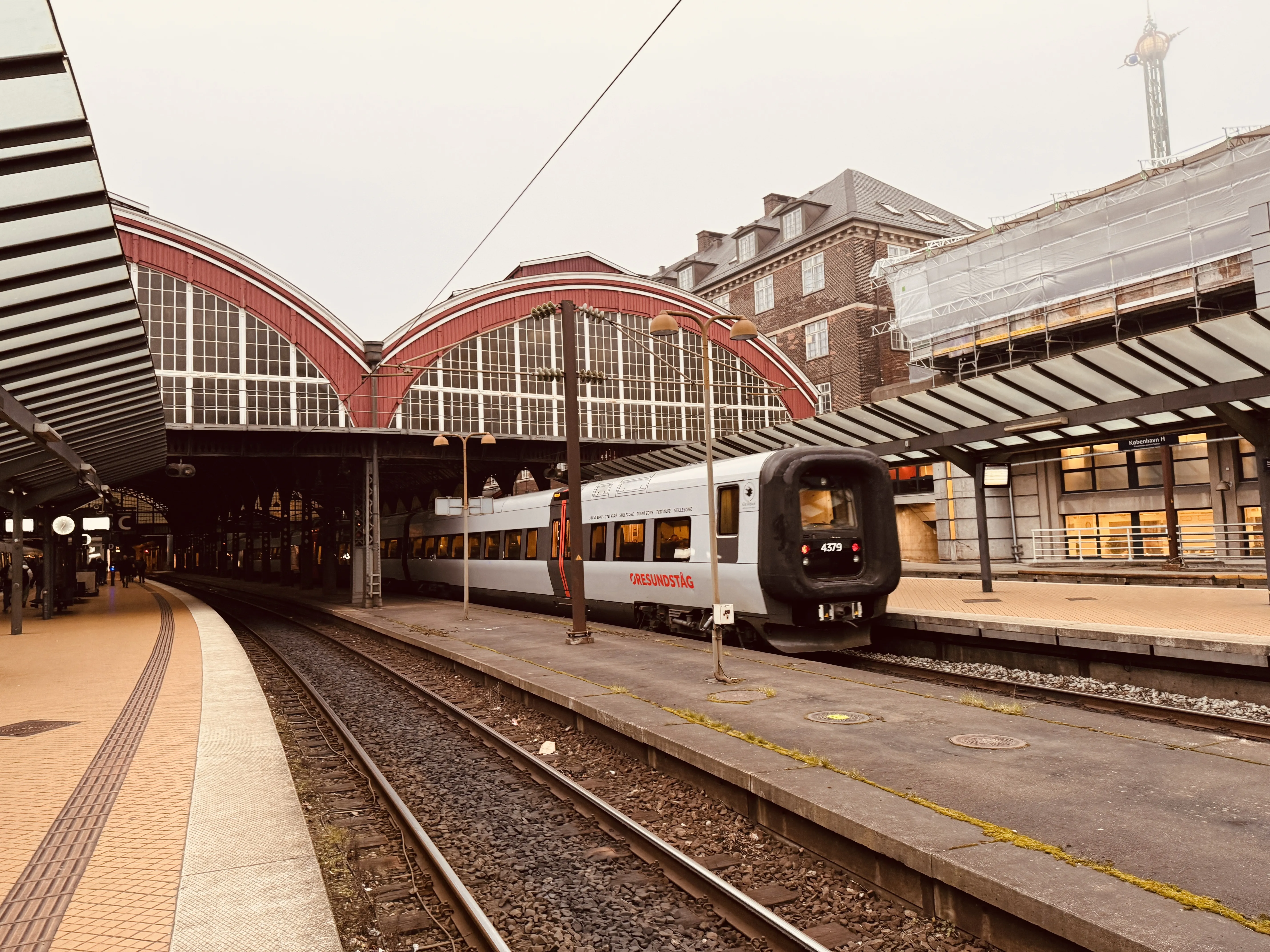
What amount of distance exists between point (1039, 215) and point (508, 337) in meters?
20.6

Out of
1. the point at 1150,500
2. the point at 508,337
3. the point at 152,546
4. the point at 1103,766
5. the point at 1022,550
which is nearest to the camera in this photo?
the point at 1103,766

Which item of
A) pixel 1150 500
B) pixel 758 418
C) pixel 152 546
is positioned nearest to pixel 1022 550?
pixel 1150 500

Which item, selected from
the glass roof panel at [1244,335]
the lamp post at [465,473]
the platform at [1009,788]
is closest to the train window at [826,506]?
the platform at [1009,788]

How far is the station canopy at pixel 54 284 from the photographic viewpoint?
625 centimetres

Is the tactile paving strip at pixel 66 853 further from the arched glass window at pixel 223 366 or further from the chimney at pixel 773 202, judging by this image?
the chimney at pixel 773 202

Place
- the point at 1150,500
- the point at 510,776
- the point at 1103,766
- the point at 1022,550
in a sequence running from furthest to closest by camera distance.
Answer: the point at 1022,550, the point at 1150,500, the point at 510,776, the point at 1103,766

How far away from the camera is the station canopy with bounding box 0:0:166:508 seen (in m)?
6.25

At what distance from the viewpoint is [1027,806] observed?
18.6ft

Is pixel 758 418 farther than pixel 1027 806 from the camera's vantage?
Yes

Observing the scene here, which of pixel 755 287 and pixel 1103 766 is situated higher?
pixel 755 287

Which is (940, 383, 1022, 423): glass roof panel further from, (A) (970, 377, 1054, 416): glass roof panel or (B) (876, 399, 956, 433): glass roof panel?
(B) (876, 399, 956, 433): glass roof panel

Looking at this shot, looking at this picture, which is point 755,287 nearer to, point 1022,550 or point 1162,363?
point 1022,550

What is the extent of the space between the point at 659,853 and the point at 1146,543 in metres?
27.0

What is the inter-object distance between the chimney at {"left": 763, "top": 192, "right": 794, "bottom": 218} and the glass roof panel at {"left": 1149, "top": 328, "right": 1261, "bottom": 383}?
42529 millimetres
